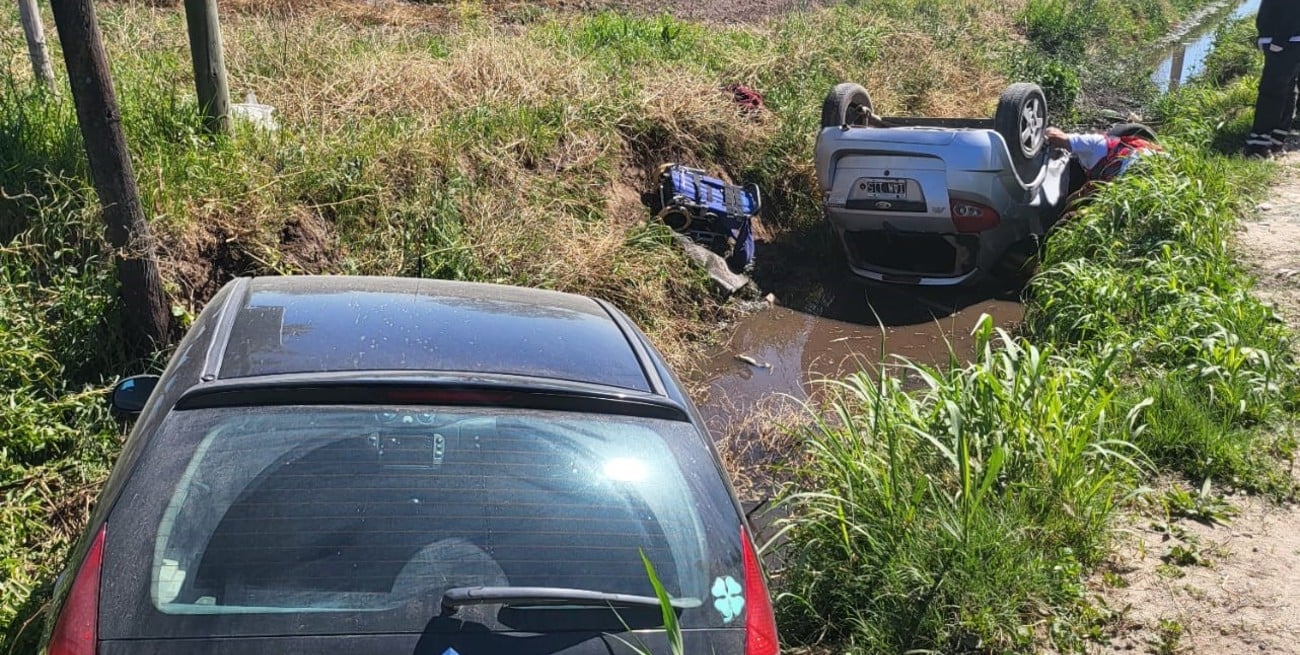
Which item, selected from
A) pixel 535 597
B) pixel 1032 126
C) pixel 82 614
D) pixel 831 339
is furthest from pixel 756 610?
pixel 1032 126

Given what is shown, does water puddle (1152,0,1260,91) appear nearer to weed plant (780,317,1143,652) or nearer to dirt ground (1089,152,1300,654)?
dirt ground (1089,152,1300,654)

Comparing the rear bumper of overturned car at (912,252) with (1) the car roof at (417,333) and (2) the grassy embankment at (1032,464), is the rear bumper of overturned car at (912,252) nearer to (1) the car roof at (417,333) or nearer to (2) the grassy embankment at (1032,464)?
(2) the grassy embankment at (1032,464)

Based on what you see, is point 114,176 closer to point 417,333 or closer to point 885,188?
point 417,333

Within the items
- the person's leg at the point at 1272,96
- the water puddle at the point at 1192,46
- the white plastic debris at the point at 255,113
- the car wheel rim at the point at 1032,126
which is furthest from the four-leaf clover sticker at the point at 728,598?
the water puddle at the point at 1192,46

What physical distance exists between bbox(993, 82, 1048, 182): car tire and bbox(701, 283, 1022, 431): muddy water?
46.0 inches

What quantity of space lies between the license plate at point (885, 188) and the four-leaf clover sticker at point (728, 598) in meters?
6.25

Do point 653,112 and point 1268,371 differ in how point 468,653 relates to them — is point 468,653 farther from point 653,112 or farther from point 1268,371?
point 653,112

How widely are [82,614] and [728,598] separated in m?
1.32

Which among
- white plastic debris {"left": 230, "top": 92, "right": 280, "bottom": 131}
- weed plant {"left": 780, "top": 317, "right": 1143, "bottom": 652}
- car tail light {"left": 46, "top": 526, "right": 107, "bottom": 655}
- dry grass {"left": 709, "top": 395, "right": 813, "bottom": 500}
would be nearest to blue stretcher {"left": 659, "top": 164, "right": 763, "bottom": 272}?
dry grass {"left": 709, "top": 395, "right": 813, "bottom": 500}

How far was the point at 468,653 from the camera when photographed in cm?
212

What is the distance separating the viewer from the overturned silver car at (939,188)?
802 centimetres

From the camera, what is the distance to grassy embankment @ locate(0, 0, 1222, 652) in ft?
15.6

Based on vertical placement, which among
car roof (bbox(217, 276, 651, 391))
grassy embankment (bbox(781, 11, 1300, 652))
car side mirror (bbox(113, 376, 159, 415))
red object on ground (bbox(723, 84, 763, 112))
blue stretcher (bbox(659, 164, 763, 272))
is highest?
car roof (bbox(217, 276, 651, 391))

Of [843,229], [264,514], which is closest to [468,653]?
[264,514]
